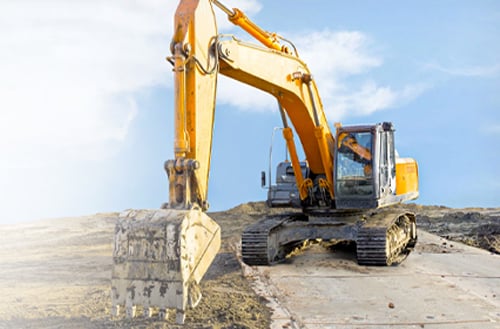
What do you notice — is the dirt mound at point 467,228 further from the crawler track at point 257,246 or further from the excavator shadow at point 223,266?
the excavator shadow at point 223,266

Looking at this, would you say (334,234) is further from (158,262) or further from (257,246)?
(158,262)

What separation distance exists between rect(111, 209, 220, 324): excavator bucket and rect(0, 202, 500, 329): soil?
47cm

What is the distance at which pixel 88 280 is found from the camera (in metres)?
9.38

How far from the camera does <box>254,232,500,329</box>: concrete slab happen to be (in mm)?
6308

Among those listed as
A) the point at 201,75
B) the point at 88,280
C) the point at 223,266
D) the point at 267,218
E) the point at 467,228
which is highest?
the point at 201,75

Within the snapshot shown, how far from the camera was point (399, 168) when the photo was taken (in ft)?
38.3

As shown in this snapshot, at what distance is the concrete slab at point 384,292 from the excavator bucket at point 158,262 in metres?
1.24

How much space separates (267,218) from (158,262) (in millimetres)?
5850

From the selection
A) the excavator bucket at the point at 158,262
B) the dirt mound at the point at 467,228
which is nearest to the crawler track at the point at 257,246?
the excavator bucket at the point at 158,262

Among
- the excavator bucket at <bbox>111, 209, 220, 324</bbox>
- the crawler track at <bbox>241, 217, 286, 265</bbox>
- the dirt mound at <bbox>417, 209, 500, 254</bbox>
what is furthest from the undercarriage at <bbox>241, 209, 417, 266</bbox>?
the excavator bucket at <bbox>111, 209, 220, 324</bbox>

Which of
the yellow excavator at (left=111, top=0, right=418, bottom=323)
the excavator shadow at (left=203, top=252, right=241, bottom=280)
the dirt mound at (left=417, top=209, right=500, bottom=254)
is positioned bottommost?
the excavator shadow at (left=203, top=252, right=241, bottom=280)

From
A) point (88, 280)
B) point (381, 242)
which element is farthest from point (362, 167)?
point (88, 280)

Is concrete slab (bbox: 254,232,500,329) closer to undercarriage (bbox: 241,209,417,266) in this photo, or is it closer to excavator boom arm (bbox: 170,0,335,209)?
undercarriage (bbox: 241,209,417,266)

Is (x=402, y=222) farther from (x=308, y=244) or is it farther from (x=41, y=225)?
(x=41, y=225)
